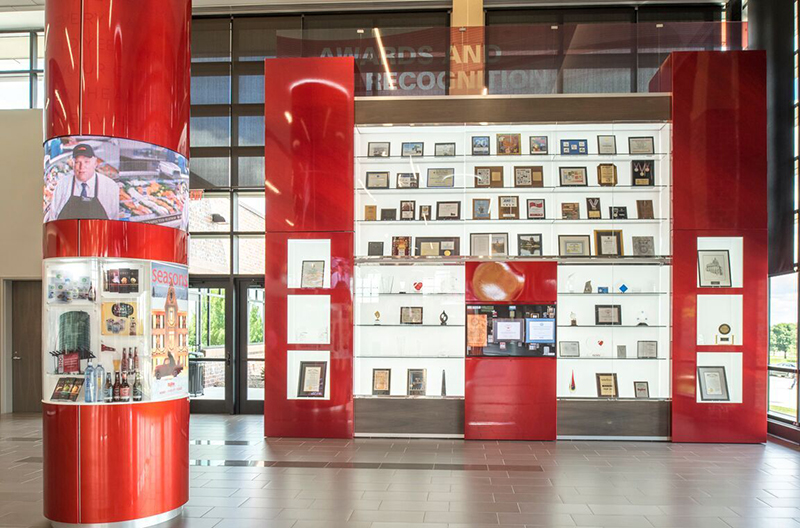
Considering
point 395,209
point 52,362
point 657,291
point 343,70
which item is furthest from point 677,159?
point 52,362

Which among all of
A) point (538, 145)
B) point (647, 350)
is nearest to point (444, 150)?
point (538, 145)

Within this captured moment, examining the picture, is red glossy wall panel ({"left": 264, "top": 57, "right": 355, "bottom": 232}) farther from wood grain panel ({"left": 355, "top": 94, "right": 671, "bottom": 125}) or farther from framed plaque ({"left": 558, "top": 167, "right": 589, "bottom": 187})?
framed plaque ({"left": 558, "top": 167, "right": 589, "bottom": 187})

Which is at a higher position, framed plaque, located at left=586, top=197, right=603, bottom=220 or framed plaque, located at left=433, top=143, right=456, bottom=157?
framed plaque, located at left=433, top=143, right=456, bottom=157

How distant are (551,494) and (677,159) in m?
4.76

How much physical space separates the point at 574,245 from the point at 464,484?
388 cm

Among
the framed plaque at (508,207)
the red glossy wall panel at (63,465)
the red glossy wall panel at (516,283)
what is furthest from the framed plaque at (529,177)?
the red glossy wall panel at (63,465)

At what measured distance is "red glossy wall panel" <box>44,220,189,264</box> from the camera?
5.04 metres

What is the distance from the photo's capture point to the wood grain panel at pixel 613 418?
8625mm

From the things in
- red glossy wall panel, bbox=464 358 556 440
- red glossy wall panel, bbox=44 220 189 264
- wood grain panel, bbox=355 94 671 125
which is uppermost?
wood grain panel, bbox=355 94 671 125

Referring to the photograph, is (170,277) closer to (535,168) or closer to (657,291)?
(535,168)

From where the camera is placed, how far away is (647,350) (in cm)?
890

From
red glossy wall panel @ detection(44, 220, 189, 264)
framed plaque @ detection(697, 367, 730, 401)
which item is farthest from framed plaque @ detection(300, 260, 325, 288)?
framed plaque @ detection(697, 367, 730, 401)

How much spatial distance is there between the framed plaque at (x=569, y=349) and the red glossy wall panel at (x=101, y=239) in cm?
554

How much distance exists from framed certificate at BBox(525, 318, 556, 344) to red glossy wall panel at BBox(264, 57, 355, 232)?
2653mm
